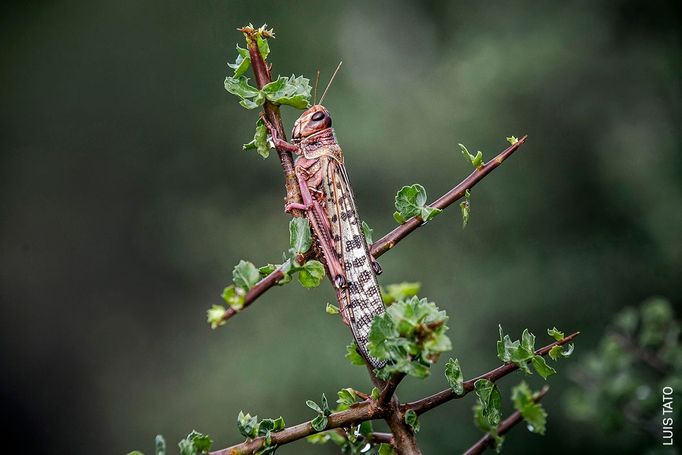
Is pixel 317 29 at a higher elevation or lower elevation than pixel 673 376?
higher

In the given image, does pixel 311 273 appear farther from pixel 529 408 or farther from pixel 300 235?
pixel 529 408

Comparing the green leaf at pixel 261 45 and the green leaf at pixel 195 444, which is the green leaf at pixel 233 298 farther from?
the green leaf at pixel 261 45

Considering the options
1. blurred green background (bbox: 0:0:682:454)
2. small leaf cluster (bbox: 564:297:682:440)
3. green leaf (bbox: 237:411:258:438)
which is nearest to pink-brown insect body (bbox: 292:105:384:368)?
green leaf (bbox: 237:411:258:438)

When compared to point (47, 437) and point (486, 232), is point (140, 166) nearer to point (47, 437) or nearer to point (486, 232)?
point (47, 437)

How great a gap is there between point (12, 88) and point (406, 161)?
2.96 metres

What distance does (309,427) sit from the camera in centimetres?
106

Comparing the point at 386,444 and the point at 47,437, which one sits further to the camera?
the point at 47,437

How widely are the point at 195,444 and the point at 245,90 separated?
549 mm

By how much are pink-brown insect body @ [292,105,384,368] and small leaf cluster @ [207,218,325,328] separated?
116 mm

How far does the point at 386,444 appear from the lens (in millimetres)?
1131

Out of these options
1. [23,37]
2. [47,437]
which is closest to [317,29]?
[23,37]

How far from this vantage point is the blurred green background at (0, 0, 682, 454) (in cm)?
433

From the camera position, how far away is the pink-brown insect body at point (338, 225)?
1208 mm

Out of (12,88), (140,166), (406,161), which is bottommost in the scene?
(406,161)
